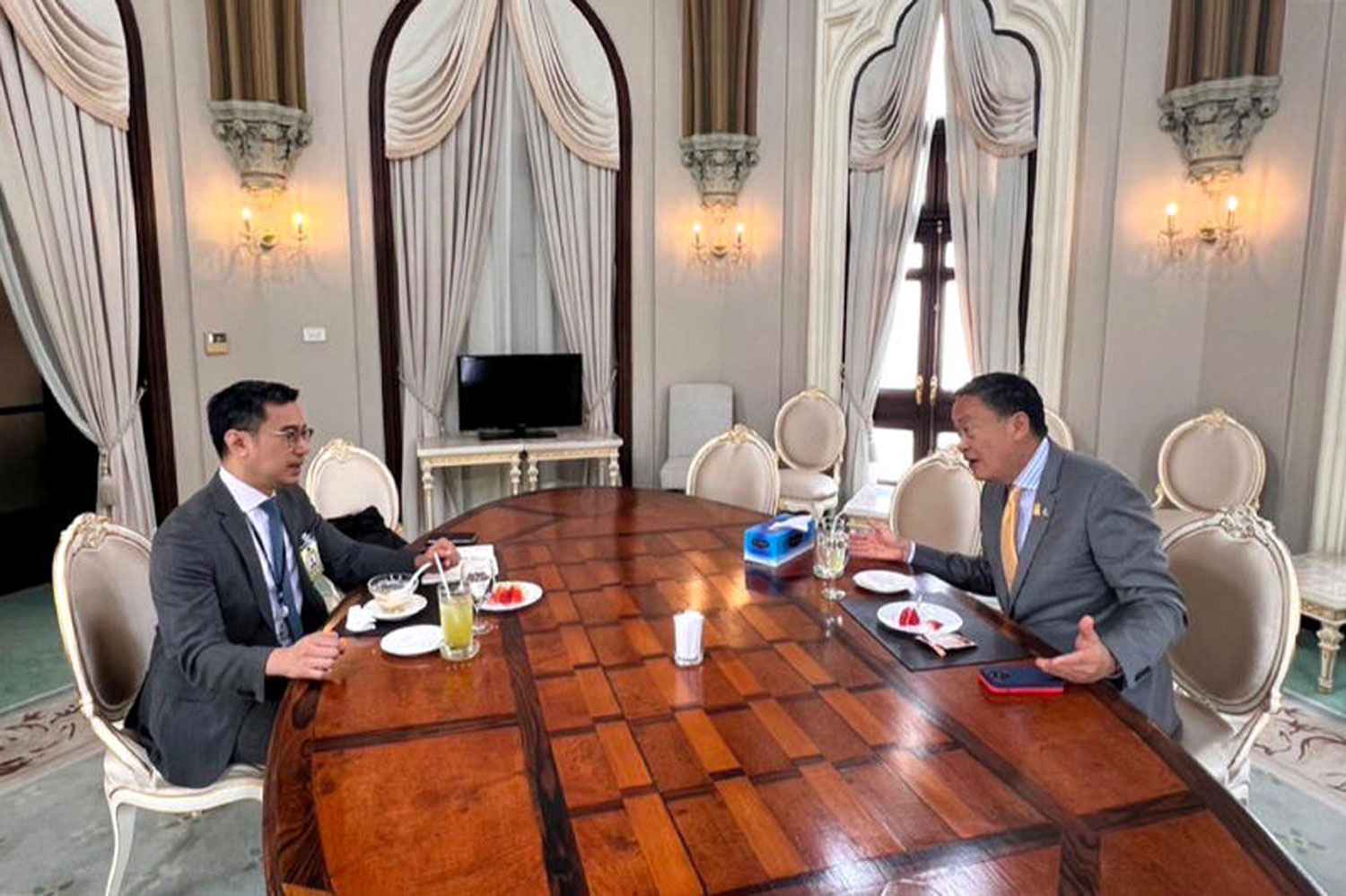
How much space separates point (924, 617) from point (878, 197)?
3984 millimetres

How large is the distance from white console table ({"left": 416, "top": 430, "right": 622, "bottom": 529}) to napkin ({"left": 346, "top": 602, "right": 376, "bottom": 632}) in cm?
295

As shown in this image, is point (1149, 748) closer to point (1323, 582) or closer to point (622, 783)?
point (622, 783)

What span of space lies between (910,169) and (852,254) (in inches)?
24.2

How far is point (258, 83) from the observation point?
4211 mm

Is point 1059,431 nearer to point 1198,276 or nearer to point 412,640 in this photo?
point 1198,276

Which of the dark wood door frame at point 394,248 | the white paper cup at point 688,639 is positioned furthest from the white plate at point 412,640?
the dark wood door frame at point 394,248

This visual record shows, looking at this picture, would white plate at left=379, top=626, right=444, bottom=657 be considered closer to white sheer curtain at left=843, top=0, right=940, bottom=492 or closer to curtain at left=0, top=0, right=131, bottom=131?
curtain at left=0, top=0, right=131, bottom=131

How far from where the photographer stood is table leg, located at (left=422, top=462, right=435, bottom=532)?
4723 mm

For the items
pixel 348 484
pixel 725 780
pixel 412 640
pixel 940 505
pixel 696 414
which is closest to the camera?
pixel 725 780

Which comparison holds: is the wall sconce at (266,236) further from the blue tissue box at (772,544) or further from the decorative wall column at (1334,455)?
the decorative wall column at (1334,455)

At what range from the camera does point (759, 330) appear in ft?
18.1

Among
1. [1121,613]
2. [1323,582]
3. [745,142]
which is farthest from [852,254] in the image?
[1121,613]

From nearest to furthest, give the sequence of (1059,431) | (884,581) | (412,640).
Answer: (412,640), (884,581), (1059,431)

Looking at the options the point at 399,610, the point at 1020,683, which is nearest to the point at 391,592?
the point at 399,610
